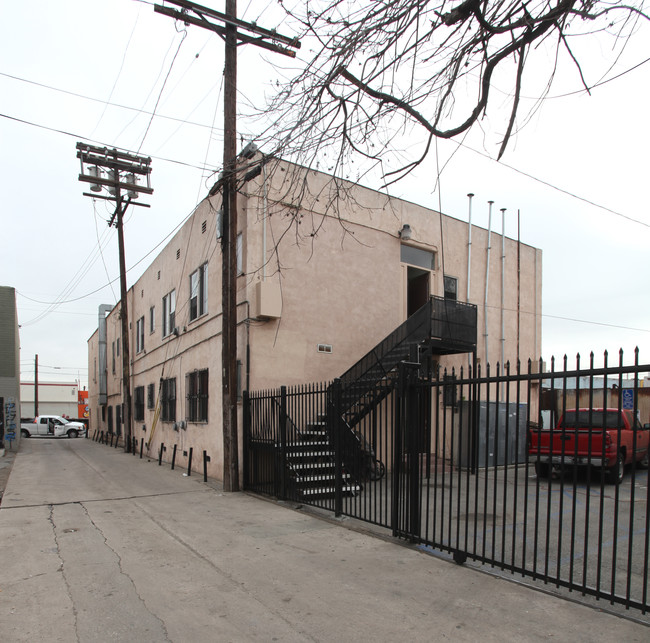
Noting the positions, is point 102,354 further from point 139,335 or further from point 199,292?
point 199,292

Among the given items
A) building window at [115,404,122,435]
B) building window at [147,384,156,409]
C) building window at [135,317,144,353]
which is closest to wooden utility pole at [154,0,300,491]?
building window at [147,384,156,409]

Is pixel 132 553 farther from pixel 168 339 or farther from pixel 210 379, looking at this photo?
pixel 168 339

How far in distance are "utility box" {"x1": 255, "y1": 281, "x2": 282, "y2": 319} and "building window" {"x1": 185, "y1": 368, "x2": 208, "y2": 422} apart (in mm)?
3352

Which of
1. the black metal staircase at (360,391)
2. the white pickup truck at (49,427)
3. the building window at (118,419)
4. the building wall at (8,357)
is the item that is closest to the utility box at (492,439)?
the black metal staircase at (360,391)

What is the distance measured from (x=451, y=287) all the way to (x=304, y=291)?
20.3ft

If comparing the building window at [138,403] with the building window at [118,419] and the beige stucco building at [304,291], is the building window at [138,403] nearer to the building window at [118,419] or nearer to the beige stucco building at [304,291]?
the beige stucco building at [304,291]

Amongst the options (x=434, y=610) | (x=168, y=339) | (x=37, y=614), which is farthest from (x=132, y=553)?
(x=168, y=339)

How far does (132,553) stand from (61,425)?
39.0 metres

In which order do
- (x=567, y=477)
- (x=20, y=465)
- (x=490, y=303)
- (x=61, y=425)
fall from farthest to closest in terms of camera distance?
(x=61, y=425)
(x=490, y=303)
(x=20, y=465)
(x=567, y=477)

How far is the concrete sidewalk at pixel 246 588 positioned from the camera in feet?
13.0

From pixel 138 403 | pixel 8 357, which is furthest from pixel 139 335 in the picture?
pixel 8 357

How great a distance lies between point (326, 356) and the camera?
502 inches

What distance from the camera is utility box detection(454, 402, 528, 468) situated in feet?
15.1

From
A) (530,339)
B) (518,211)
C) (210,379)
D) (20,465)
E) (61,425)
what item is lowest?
(61,425)
